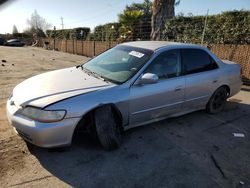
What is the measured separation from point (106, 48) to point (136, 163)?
568 inches

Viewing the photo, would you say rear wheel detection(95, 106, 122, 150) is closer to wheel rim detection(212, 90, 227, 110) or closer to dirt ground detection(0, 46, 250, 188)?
dirt ground detection(0, 46, 250, 188)

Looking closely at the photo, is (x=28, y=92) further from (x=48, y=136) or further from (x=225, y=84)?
(x=225, y=84)

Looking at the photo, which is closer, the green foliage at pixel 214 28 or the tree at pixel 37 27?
the green foliage at pixel 214 28

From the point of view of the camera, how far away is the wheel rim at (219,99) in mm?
5438

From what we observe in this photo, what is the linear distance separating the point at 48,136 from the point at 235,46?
791 centimetres

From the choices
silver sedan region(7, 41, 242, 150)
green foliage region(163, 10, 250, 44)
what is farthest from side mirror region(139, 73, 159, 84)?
green foliage region(163, 10, 250, 44)

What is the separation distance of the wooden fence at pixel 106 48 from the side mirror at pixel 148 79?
6045 millimetres

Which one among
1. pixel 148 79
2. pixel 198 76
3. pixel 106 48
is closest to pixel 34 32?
pixel 106 48

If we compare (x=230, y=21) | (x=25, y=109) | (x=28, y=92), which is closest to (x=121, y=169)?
(x=25, y=109)

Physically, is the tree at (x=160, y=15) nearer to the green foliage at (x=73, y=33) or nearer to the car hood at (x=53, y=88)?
the car hood at (x=53, y=88)

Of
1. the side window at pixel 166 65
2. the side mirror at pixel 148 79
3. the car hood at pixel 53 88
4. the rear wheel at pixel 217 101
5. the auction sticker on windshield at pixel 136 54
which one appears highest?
the auction sticker on windshield at pixel 136 54

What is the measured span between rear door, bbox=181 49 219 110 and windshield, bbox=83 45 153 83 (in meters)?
0.90

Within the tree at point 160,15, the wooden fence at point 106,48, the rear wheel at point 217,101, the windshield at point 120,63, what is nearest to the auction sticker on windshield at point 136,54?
the windshield at point 120,63

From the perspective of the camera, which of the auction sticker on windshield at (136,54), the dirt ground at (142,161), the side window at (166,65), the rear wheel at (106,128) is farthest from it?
the auction sticker on windshield at (136,54)
